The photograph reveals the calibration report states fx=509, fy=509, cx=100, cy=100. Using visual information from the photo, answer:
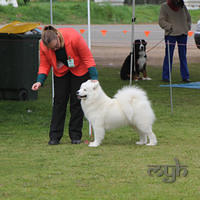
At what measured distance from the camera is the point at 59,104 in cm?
710

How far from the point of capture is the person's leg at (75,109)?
694 cm

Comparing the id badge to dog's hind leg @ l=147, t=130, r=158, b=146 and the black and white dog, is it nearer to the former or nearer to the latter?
dog's hind leg @ l=147, t=130, r=158, b=146

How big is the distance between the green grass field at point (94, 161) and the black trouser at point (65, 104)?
0.72 feet

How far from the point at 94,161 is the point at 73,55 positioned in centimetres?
150

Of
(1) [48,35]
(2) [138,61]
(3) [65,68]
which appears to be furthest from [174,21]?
(1) [48,35]

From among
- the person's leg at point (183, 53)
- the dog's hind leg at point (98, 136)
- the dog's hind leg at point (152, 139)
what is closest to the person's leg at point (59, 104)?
the dog's hind leg at point (98, 136)

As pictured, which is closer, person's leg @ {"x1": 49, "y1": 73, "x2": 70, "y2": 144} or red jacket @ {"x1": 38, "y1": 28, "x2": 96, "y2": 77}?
red jacket @ {"x1": 38, "y1": 28, "x2": 96, "y2": 77}

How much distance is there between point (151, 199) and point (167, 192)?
25 centimetres

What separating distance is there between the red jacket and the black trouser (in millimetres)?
97

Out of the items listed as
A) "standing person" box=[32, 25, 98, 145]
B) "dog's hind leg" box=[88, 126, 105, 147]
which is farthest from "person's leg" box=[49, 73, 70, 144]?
"dog's hind leg" box=[88, 126, 105, 147]

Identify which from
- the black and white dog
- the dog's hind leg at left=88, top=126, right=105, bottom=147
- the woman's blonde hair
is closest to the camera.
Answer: the woman's blonde hair

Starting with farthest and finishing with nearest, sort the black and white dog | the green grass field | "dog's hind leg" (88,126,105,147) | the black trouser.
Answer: the black and white dog
the black trouser
"dog's hind leg" (88,126,105,147)
the green grass field

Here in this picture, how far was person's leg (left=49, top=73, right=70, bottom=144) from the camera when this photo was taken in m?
6.98

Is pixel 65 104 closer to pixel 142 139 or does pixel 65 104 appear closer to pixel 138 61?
pixel 142 139
